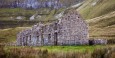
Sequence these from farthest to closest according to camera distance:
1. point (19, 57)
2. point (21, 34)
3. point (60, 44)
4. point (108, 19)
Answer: point (108, 19), point (21, 34), point (60, 44), point (19, 57)

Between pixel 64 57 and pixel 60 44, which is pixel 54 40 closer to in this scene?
pixel 60 44

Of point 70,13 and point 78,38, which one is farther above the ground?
point 70,13

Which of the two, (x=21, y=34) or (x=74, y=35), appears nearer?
(x=74, y=35)

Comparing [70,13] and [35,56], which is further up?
[70,13]

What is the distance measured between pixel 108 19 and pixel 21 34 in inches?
3280

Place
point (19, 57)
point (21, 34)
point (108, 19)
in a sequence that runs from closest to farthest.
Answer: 1. point (19, 57)
2. point (21, 34)
3. point (108, 19)

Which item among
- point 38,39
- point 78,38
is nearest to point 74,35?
point 78,38

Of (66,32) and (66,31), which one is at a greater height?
(66,31)

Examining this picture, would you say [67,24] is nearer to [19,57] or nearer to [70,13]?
[70,13]

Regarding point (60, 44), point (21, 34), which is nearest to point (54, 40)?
point (60, 44)

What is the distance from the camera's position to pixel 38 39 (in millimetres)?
69125

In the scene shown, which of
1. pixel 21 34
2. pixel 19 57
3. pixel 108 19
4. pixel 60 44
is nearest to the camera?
pixel 19 57

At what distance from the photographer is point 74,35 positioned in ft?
219

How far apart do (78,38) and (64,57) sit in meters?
36.4
